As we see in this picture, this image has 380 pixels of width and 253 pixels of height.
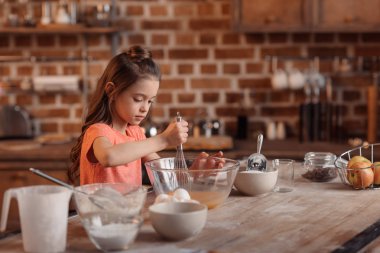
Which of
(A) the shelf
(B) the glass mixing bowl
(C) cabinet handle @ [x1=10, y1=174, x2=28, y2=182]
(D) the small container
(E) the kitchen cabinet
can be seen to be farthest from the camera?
(A) the shelf

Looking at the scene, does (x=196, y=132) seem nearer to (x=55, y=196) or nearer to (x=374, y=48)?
(x=374, y=48)

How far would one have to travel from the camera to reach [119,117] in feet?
7.49

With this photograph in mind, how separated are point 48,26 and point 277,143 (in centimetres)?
155

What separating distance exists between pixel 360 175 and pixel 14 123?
2645 millimetres

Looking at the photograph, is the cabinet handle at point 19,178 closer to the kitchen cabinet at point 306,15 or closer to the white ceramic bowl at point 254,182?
the kitchen cabinet at point 306,15

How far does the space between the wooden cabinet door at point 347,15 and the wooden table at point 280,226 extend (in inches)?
72.9

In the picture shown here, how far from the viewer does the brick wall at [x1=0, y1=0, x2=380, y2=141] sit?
397cm

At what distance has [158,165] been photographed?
190 centimetres

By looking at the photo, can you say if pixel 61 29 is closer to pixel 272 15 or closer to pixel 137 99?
pixel 272 15

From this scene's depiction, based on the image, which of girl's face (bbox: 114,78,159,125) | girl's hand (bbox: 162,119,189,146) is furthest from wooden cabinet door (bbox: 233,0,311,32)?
girl's hand (bbox: 162,119,189,146)

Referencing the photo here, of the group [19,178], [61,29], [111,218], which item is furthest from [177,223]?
[61,29]

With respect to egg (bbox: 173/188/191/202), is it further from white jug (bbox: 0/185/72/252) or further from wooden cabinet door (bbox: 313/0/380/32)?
wooden cabinet door (bbox: 313/0/380/32)

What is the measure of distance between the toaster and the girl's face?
2011 mm

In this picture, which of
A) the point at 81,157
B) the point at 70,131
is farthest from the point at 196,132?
the point at 81,157
